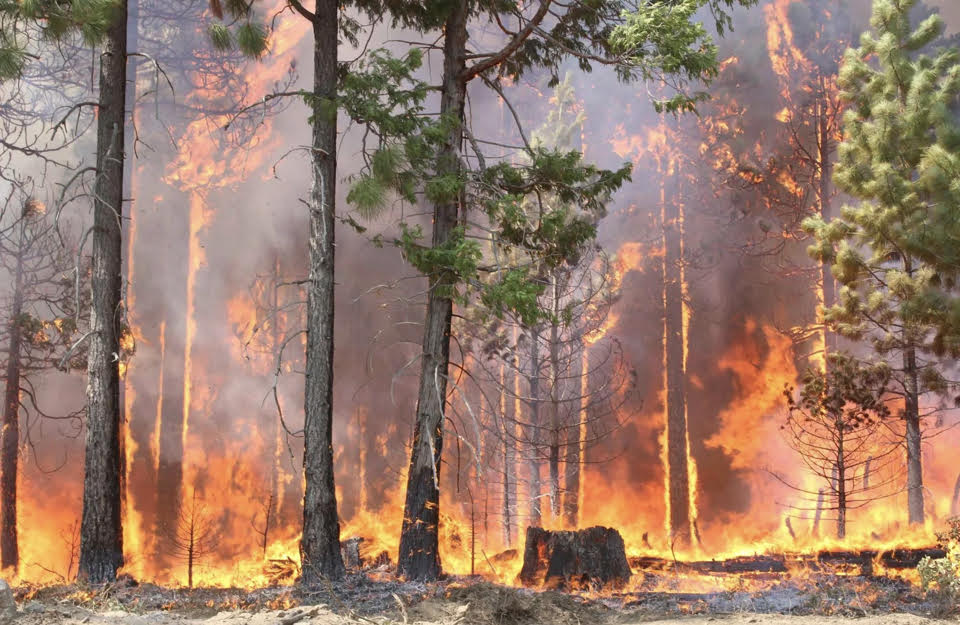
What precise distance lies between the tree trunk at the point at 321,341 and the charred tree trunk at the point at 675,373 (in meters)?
12.7

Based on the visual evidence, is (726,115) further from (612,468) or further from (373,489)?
(373,489)

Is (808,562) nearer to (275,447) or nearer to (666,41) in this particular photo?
(666,41)

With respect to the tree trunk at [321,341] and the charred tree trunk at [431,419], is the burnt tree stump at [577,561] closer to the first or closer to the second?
the charred tree trunk at [431,419]

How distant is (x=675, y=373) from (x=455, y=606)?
15.1 m

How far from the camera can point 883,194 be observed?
49.9 feet

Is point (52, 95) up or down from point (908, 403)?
up

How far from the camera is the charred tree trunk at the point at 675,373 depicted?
22.3 meters

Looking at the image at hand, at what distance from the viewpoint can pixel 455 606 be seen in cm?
912

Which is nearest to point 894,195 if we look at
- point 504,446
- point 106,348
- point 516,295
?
point 516,295

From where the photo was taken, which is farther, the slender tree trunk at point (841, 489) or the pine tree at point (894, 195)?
the slender tree trunk at point (841, 489)

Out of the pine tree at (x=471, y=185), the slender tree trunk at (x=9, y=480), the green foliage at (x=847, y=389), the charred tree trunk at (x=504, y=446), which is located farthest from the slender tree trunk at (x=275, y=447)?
the green foliage at (x=847, y=389)

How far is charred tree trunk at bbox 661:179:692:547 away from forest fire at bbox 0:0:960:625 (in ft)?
0.26

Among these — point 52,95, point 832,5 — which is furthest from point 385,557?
point 832,5

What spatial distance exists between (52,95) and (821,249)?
19890 millimetres
